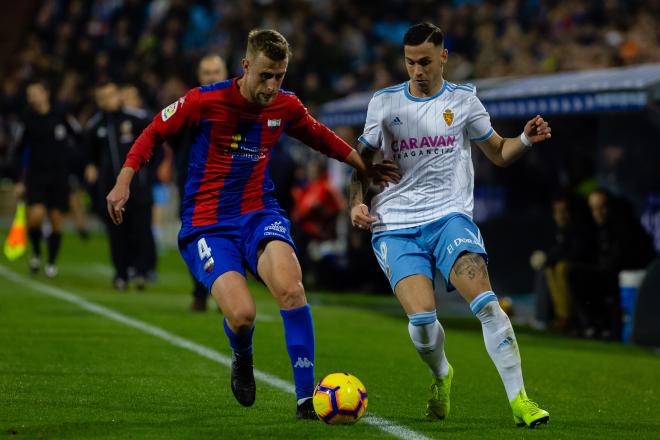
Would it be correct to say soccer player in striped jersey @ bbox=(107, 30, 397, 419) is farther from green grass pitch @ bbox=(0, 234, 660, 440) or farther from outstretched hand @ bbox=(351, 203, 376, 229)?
green grass pitch @ bbox=(0, 234, 660, 440)

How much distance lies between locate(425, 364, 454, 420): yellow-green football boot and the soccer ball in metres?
0.49

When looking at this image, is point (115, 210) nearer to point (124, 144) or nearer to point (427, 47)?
point (427, 47)

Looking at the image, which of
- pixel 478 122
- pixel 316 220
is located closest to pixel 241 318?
pixel 478 122

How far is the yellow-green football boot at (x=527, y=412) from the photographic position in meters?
6.57

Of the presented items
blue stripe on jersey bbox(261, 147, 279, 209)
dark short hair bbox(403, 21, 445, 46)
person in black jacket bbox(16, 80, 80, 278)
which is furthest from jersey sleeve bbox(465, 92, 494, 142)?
person in black jacket bbox(16, 80, 80, 278)

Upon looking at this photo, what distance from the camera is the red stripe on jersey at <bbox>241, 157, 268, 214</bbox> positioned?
7.11m

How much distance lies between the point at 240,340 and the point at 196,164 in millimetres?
973

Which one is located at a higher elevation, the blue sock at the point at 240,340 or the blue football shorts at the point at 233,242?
the blue football shorts at the point at 233,242

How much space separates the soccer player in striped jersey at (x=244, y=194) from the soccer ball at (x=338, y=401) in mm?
139

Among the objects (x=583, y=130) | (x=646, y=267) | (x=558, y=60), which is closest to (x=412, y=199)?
(x=646, y=267)

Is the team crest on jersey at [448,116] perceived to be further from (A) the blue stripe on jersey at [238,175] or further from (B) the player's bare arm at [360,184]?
(A) the blue stripe on jersey at [238,175]

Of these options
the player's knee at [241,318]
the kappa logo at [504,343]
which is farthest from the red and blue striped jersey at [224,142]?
the kappa logo at [504,343]

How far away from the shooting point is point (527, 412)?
6590 mm

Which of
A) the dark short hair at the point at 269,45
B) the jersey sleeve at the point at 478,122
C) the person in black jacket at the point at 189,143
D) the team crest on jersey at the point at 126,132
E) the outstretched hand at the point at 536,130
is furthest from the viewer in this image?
the team crest on jersey at the point at 126,132
